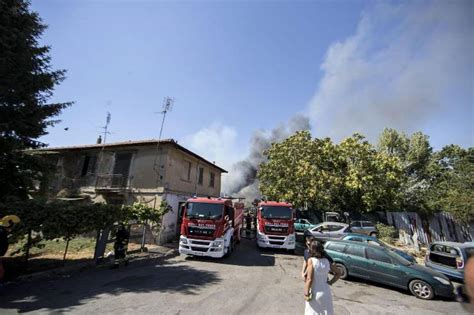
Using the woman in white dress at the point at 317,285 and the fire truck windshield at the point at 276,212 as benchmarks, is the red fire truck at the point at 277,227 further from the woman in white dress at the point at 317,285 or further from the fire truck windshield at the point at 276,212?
the woman in white dress at the point at 317,285

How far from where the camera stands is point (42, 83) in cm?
992

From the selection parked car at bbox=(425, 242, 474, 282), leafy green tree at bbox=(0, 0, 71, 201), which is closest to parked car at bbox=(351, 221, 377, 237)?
parked car at bbox=(425, 242, 474, 282)

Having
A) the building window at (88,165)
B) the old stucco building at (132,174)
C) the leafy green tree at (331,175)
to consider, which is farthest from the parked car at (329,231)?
the building window at (88,165)

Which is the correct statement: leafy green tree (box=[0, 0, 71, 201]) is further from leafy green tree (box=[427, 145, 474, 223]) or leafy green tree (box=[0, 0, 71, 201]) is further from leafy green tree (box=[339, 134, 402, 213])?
leafy green tree (box=[427, 145, 474, 223])

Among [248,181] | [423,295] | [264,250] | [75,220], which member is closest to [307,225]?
[264,250]

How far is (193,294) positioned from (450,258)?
9236mm

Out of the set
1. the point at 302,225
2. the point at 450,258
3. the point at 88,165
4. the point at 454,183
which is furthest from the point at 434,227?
the point at 88,165

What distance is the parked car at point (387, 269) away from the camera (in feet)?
24.9

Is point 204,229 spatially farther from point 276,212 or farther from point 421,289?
point 421,289

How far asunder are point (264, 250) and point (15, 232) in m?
11.6

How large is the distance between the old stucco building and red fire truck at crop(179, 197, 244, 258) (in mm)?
4589

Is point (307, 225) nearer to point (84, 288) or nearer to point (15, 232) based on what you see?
point (84, 288)

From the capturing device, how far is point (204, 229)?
10.9 m

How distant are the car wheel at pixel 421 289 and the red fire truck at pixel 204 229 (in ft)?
23.0
